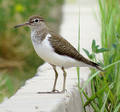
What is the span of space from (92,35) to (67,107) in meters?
4.24

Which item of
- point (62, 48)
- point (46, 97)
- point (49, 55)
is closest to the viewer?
point (46, 97)

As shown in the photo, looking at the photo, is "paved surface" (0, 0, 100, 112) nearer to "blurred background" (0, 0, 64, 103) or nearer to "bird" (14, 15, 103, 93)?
"bird" (14, 15, 103, 93)

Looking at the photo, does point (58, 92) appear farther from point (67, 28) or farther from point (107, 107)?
point (67, 28)

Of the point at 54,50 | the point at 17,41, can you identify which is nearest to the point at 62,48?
the point at 54,50

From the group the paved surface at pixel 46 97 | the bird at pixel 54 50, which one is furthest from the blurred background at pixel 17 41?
the bird at pixel 54 50

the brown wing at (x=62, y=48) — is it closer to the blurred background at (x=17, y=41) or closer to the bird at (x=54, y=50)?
the bird at (x=54, y=50)

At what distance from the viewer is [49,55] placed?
326 centimetres

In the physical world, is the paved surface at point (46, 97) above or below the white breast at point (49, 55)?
below

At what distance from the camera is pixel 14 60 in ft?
25.7

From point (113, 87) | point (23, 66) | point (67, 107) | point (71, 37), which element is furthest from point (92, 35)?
point (67, 107)

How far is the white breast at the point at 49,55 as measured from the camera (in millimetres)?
3256

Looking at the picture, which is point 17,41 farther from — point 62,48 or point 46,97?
point 46,97

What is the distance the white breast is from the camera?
326 cm

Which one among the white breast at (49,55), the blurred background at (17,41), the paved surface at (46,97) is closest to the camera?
the paved surface at (46,97)
